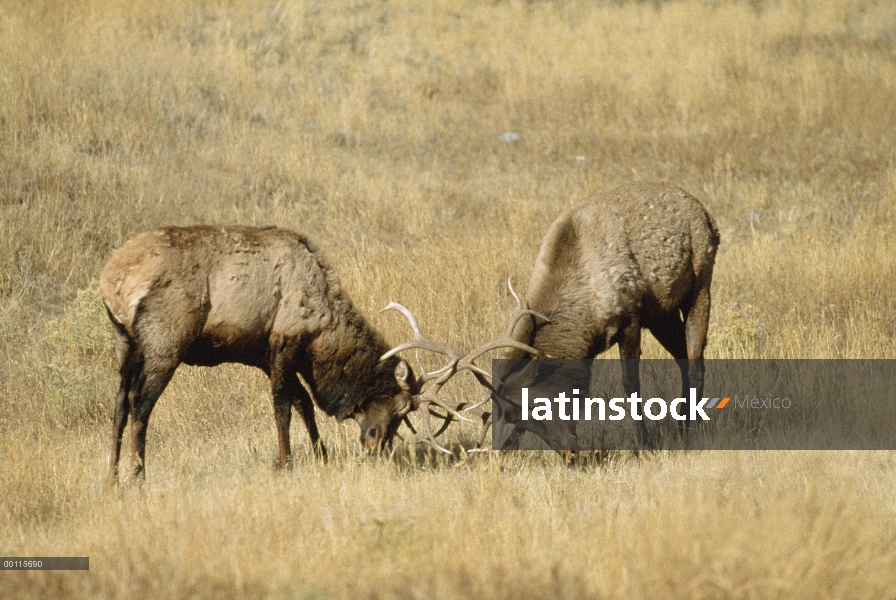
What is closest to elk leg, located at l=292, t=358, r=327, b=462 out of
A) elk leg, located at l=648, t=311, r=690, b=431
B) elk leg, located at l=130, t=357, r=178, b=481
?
elk leg, located at l=130, t=357, r=178, b=481

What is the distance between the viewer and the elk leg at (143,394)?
709 cm

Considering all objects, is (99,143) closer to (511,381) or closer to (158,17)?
(158,17)

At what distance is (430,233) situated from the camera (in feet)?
49.8

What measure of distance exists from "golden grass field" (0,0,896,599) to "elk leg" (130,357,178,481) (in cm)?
26

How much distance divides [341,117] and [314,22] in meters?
4.23

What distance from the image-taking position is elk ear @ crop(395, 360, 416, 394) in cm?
785

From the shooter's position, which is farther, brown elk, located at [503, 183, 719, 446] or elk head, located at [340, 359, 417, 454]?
brown elk, located at [503, 183, 719, 446]

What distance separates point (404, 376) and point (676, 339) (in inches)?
127

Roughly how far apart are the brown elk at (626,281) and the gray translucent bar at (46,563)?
334cm

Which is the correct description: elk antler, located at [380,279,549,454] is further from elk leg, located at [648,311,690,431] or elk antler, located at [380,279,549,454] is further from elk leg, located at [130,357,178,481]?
elk leg, located at [648,311,690,431]

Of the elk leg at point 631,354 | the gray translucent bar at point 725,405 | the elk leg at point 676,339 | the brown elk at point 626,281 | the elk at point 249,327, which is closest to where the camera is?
the elk at point 249,327

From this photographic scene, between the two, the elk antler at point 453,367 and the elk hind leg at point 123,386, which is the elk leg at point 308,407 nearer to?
the elk antler at point 453,367

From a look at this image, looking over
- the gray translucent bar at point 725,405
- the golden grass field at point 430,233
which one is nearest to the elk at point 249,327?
the golden grass field at point 430,233

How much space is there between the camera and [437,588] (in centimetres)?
519
